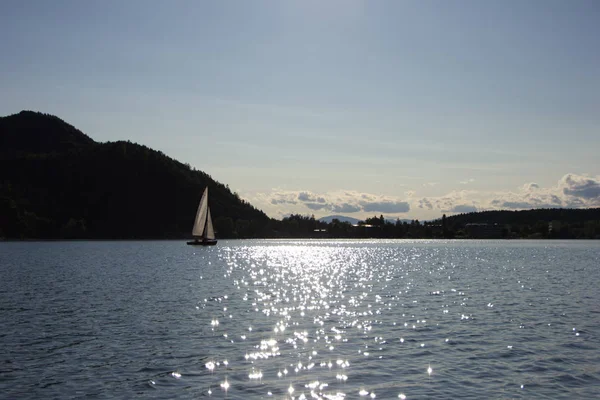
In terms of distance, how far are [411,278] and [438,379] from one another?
6243cm

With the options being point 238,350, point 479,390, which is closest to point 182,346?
point 238,350

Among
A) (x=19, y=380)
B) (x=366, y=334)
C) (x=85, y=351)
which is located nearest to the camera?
(x=19, y=380)

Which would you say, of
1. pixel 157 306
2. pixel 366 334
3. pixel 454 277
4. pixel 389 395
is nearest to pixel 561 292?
pixel 454 277

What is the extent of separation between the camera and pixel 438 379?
26.6m

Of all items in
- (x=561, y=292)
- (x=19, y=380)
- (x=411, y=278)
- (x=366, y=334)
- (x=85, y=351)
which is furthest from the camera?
(x=411, y=278)

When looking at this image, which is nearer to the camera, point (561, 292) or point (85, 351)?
point (85, 351)

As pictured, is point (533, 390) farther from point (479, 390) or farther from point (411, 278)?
point (411, 278)

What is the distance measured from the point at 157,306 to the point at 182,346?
19317 millimetres

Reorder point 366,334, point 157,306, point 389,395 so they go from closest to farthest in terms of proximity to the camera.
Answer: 1. point 389,395
2. point 366,334
3. point 157,306

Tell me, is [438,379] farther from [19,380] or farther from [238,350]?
[19,380]

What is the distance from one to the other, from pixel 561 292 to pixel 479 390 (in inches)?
1825

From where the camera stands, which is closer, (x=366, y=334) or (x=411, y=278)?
(x=366, y=334)

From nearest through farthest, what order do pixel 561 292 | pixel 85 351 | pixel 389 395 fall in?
pixel 389 395, pixel 85 351, pixel 561 292

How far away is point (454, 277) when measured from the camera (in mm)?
88812
